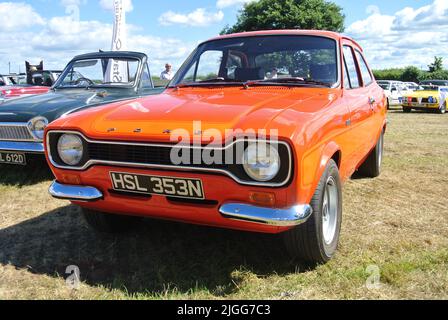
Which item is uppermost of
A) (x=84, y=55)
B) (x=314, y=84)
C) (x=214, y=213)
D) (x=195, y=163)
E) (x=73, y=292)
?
(x=84, y=55)

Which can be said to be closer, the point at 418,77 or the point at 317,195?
the point at 317,195

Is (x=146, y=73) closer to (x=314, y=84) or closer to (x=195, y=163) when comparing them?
(x=314, y=84)

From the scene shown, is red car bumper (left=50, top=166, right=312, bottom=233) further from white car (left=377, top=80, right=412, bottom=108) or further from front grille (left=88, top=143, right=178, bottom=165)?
white car (left=377, top=80, right=412, bottom=108)

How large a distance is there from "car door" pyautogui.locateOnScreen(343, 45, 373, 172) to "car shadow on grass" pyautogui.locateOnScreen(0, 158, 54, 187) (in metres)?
3.52

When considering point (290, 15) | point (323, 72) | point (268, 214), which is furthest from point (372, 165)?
point (290, 15)

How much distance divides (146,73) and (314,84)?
345 centimetres

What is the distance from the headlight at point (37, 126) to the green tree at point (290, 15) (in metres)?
26.1

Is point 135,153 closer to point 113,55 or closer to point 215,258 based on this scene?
point 215,258

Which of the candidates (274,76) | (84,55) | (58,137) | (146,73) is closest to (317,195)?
(274,76)

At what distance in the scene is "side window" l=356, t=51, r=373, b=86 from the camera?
4270mm

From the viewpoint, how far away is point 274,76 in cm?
344

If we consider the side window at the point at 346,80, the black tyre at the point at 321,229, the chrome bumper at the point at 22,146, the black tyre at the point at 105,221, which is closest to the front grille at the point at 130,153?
the black tyre at the point at 105,221

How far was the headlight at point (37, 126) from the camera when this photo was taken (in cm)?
477
